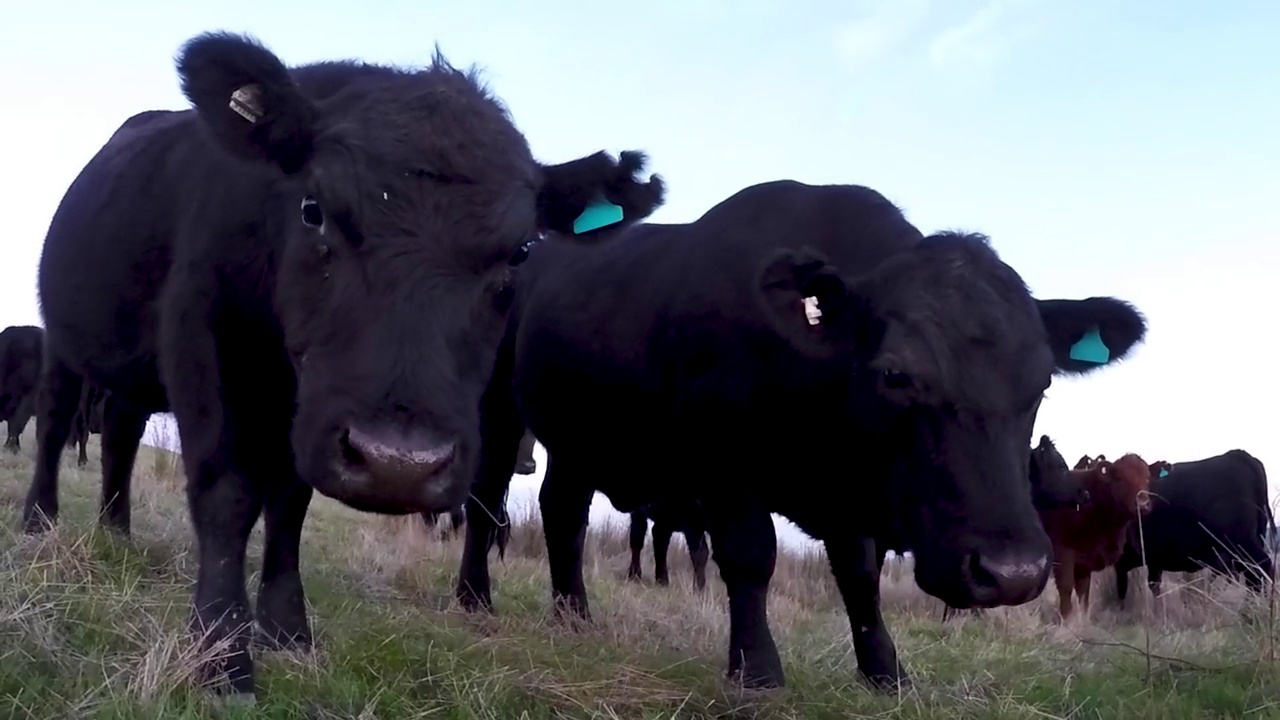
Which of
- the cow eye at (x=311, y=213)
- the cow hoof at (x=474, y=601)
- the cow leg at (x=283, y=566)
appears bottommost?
the cow hoof at (x=474, y=601)

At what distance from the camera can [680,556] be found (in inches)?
648

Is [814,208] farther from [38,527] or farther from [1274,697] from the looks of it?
[38,527]

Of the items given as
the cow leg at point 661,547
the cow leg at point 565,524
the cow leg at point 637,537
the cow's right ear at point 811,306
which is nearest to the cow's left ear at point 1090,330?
the cow's right ear at point 811,306

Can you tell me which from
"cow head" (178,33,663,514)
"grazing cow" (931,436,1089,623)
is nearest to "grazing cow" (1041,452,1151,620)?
"grazing cow" (931,436,1089,623)

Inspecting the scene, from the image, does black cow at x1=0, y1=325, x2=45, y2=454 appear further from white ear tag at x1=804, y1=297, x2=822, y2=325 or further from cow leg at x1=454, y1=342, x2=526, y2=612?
white ear tag at x1=804, y1=297, x2=822, y2=325

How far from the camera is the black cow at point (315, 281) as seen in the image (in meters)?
3.01

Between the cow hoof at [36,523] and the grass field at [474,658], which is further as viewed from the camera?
the cow hoof at [36,523]

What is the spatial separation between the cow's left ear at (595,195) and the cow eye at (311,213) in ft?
3.85

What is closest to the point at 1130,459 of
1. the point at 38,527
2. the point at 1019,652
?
the point at 1019,652

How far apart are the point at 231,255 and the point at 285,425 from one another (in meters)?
0.69

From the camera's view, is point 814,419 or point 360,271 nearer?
point 360,271

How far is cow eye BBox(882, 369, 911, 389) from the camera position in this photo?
14.4ft

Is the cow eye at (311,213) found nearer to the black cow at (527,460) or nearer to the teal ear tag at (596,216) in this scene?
the teal ear tag at (596,216)

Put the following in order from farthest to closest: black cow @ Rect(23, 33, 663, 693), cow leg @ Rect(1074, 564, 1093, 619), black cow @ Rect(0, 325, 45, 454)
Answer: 1. black cow @ Rect(0, 325, 45, 454)
2. cow leg @ Rect(1074, 564, 1093, 619)
3. black cow @ Rect(23, 33, 663, 693)
